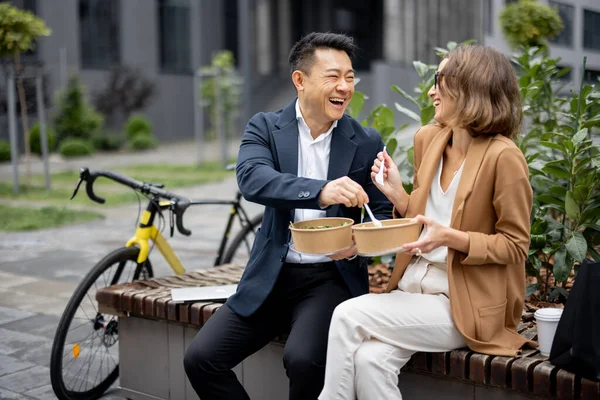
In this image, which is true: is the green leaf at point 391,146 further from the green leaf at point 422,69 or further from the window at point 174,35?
the window at point 174,35

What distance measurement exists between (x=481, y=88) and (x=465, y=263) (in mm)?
592

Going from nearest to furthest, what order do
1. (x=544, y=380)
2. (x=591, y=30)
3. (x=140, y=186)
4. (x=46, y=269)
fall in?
(x=544, y=380) → (x=140, y=186) → (x=591, y=30) → (x=46, y=269)

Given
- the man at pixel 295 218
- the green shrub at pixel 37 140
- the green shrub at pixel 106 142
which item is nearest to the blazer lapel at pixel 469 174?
the man at pixel 295 218

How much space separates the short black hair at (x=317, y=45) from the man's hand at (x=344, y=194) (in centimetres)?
63

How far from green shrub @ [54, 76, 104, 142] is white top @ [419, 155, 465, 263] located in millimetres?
21916

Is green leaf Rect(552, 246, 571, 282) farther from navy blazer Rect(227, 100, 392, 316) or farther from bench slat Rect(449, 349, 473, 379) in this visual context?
bench slat Rect(449, 349, 473, 379)

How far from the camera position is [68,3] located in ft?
81.2

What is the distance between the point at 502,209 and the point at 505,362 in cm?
51

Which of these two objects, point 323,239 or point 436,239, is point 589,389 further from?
point 323,239

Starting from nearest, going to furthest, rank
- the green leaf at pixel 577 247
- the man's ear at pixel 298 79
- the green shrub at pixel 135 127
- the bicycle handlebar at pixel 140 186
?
1. the man's ear at pixel 298 79
2. the green leaf at pixel 577 247
3. the bicycle handlebar at pixel 140 186
4. the green shrub at pixel 135 127

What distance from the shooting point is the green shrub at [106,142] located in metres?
23.7

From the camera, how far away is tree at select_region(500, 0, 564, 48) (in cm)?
785

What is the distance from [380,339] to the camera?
8.43 feet

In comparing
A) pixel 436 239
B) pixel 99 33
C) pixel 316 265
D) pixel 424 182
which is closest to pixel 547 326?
pixel 436 239
